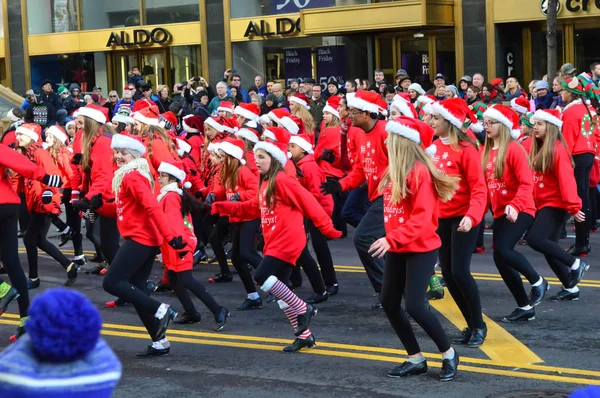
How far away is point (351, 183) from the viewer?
9648 mm

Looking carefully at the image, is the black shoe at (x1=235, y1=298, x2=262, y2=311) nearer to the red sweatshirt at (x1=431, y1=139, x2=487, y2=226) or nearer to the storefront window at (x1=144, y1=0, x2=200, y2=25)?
the red sweatshirt at (x1=431, y1=139, x2=487, y2=226)

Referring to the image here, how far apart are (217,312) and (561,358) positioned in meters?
3.05

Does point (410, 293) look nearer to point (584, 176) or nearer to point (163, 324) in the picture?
point (163, 324)

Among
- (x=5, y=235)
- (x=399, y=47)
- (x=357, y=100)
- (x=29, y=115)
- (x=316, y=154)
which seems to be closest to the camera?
(x=5, y=235)

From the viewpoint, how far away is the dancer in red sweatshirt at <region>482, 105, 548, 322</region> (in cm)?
883

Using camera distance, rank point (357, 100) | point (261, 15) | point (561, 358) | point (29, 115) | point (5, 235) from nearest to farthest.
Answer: point (561, 358)
point (5, 235)
point (357, 100)
point (29, 115)
point (261, 15)

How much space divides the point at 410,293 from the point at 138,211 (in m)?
2.43

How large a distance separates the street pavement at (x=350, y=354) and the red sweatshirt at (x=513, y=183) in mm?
1006

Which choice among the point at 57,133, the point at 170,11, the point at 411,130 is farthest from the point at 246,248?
the point at 170,11

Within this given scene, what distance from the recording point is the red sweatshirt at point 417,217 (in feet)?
22.8

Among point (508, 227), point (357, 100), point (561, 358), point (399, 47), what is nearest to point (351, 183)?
point (357, 100)

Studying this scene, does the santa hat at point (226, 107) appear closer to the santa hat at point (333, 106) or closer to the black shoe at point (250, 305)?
the santa hat at point (333, 106)

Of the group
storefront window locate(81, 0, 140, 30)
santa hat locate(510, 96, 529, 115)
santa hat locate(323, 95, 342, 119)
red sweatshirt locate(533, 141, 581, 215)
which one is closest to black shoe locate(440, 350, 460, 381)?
red sweatshirt locate(533, 141, 581, 215)

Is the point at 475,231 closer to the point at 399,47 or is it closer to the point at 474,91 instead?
the point at 474,91
